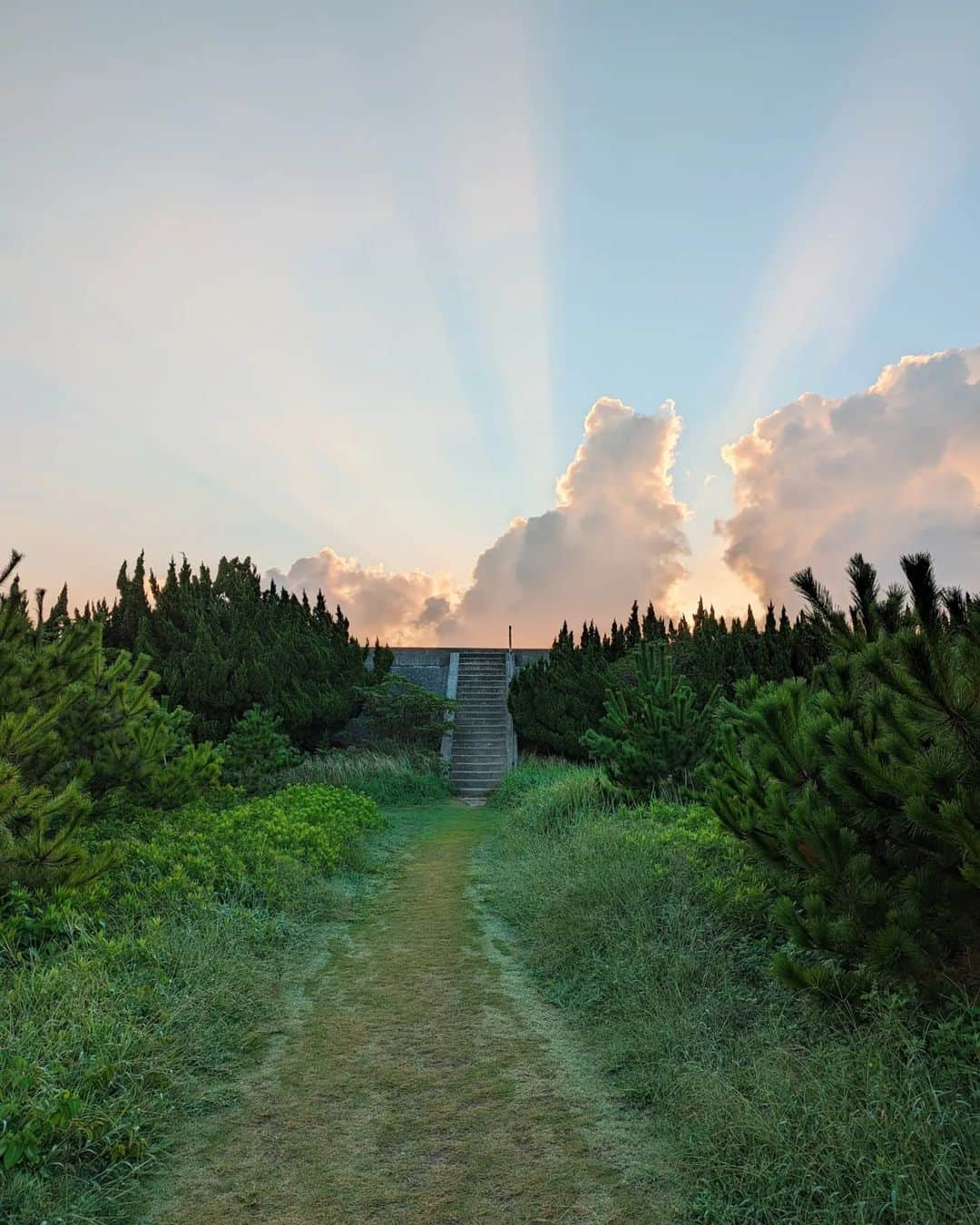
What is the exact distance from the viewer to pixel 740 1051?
4223mm

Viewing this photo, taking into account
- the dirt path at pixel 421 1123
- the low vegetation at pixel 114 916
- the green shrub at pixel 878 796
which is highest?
the green shrub at pixel 878 796

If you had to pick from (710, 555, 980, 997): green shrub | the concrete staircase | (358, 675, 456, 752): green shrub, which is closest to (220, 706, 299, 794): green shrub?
(358, 675, 456, 752): green shrub

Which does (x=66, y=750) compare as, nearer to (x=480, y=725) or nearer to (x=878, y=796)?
(x=878, y=796)

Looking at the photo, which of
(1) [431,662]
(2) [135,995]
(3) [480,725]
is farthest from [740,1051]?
(1) [431,662]

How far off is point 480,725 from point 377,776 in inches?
251

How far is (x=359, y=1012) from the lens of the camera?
5348mm

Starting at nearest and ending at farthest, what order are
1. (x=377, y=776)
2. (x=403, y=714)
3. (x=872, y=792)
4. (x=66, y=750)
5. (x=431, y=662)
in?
(x=872, y=792) → (x=66, y=750) → (x=377, y=776) → (x=403, y=714) → (x=431, y=662)

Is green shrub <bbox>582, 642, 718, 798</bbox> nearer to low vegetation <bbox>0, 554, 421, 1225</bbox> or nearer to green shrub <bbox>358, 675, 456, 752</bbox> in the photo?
low vegetation <bbox>0, 554, 421, 1225</bbox>

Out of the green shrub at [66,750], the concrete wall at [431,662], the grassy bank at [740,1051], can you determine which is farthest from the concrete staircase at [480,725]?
the grassy bank at [740,1051]

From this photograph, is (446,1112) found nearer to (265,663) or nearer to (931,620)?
(931,620)

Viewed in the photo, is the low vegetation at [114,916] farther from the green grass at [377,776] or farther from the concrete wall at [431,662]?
the concrete wall at [431,662]

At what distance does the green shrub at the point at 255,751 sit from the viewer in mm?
15172

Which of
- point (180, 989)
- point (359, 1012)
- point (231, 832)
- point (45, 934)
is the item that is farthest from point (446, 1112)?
point (231, 832)

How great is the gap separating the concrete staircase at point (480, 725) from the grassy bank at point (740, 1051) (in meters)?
11.8
